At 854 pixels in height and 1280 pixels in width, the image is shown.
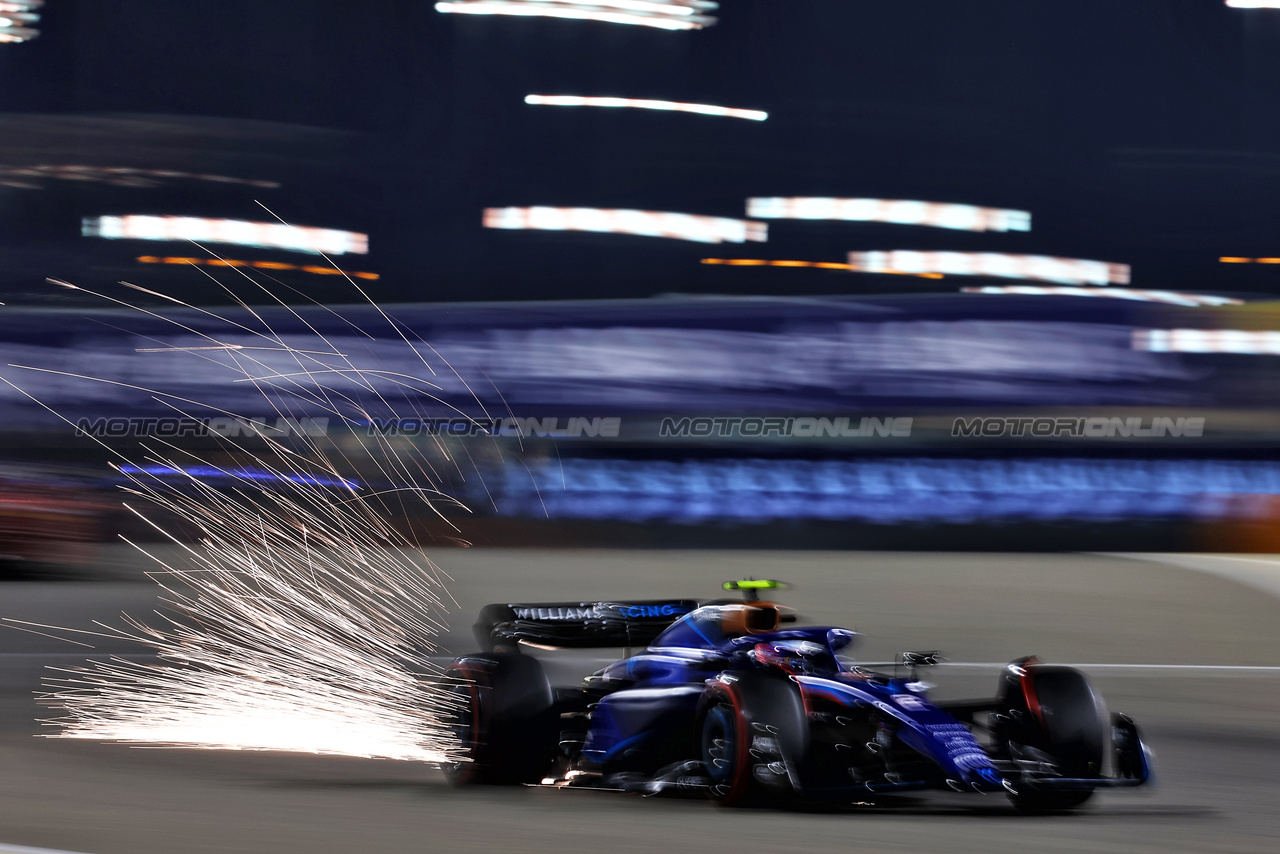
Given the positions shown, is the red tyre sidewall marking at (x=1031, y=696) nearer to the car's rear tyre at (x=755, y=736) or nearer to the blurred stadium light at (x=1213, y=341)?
the car's rear tyre at (x=755, y=736)

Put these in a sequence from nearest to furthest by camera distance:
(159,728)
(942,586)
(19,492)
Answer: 1. (159,728)
2. (19,492)
3. (942,586)

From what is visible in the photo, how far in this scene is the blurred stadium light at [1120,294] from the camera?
20516mm

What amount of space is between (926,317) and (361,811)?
16128 millimetres

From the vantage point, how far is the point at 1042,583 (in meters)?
16.7

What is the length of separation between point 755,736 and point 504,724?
1.25 metres

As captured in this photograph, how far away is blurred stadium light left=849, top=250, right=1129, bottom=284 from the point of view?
2119cm

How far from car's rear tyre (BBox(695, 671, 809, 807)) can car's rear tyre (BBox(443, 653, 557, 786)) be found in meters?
0.89

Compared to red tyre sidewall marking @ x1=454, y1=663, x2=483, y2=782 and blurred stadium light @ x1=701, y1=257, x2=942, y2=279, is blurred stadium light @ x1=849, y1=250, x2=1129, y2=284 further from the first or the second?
red tyre sidewall marking @ x1=454, y1=663, x2=483, y2=782

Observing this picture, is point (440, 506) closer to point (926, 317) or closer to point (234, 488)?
point (234, 488)

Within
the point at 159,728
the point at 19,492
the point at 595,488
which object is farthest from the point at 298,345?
the point at 159,728

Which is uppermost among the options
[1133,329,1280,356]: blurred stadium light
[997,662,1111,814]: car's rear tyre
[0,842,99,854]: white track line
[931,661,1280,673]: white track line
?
[1133,329,1280,356]: blurred stadium light

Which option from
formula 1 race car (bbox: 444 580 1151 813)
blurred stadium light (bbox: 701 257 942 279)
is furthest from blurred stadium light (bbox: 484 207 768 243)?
formula 1 race car (bbox: 444 580 1151 813)

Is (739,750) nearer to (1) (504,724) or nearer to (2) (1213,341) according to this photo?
(1) (504,724)

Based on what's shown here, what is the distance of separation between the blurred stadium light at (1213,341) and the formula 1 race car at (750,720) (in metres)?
15.2
